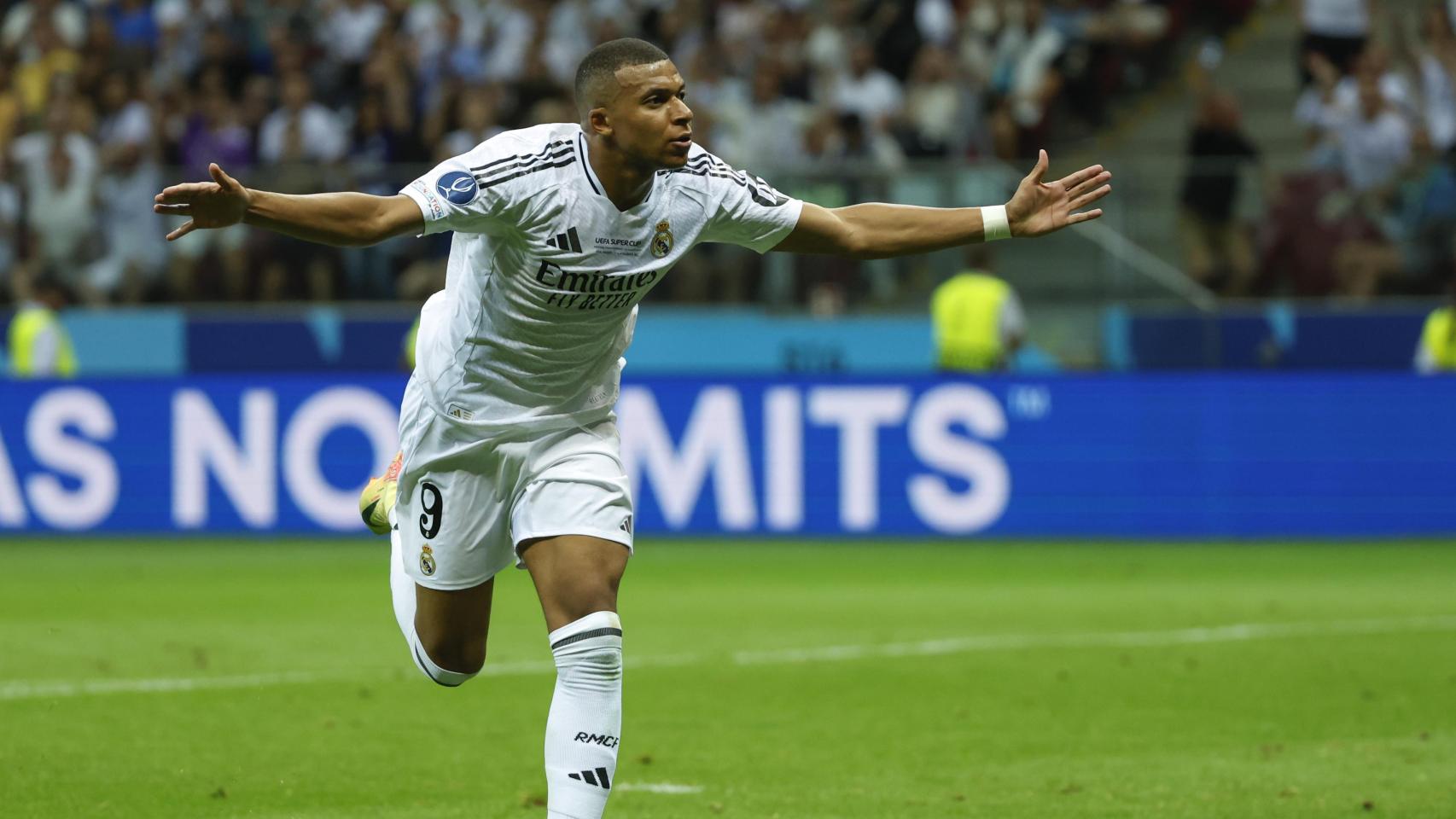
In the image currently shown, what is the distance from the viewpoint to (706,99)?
754 inches

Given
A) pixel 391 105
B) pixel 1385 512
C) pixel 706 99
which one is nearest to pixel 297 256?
pixel 391 105

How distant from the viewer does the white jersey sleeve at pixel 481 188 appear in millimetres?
5594

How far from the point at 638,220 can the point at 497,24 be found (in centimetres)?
1549

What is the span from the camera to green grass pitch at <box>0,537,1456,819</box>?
23.2 ft

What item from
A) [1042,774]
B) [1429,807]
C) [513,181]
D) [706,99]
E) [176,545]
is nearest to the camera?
[513,181]

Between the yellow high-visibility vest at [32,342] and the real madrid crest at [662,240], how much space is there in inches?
469

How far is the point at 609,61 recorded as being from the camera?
19.1 ft

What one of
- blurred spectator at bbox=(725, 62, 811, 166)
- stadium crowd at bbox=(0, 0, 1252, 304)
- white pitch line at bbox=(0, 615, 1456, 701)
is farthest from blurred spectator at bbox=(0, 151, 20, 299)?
white pitch line at bbox=(0, 615, 1456, 701)

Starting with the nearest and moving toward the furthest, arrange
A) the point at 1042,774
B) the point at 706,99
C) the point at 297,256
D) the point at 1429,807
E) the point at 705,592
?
the point at 1429,807, the point at 1042,774, the point at 705,592, the point at 297,256, the point at 706,99

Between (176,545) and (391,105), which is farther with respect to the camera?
(391,105)

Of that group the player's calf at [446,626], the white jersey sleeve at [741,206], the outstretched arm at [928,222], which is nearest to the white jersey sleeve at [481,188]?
the white jersey sleeve at [741,206]

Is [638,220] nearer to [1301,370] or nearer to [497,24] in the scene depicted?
[1301,370]

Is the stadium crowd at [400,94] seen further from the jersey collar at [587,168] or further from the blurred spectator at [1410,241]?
the jersey collar at [587,168]

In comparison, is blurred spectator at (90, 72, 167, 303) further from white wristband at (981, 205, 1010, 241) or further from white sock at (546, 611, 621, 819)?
white sock at (546, 611, 621, 819)
